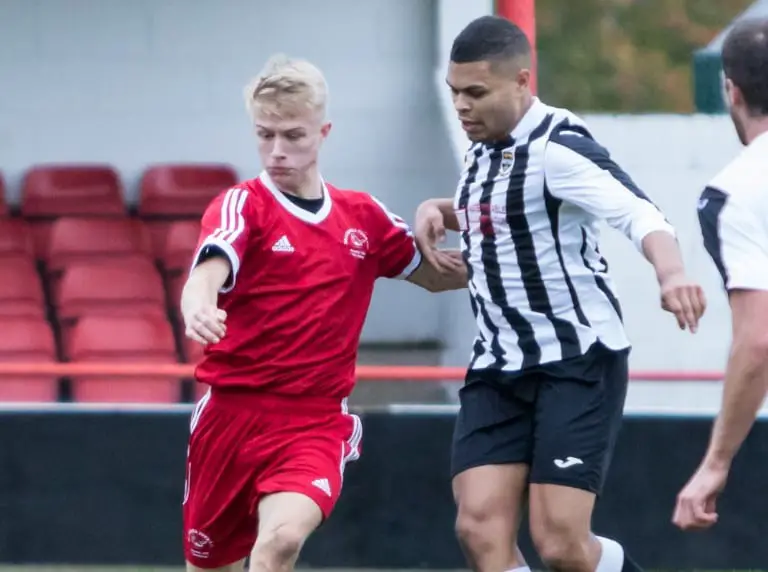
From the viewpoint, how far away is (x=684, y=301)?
3.71 meters

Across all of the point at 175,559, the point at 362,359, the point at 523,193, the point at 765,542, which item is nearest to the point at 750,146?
the point at 523,193

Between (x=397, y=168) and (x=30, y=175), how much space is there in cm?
175

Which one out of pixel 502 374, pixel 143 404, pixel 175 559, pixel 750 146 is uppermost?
pixel 750 146

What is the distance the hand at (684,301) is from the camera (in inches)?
145

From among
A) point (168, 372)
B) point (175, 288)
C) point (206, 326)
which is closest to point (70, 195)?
point (175, 288)

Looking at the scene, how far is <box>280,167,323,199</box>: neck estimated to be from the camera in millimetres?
4297

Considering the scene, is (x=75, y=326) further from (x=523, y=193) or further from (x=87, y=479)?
(x=523, y=193)

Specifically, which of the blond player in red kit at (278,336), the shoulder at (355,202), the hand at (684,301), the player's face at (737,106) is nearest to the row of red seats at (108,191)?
the shoulder at (355,202)

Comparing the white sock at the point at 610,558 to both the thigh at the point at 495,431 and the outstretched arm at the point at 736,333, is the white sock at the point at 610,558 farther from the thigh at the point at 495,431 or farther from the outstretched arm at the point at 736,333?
the outstretched arm at the point at 736,333

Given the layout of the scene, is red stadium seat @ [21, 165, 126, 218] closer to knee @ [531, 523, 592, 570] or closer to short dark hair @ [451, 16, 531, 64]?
short dark hair @ [451, 16, 531, 64]

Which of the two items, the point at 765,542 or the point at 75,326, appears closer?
the point at 765,542

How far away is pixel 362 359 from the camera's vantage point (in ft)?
25.5

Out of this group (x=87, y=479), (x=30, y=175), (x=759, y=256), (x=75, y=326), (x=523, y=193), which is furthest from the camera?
(x=30, y=175)

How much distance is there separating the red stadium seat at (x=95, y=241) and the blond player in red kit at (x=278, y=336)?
3.53 meters
